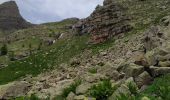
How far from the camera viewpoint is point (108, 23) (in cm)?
6041

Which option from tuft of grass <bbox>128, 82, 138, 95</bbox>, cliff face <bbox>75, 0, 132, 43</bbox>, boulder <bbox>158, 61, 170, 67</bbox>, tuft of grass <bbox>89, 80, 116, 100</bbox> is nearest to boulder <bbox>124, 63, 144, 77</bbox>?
boulder <bbox>158, 61, 170, 67</bbox>

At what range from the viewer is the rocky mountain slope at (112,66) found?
24.2m

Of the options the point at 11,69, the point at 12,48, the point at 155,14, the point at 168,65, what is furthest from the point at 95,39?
the point at 12,48

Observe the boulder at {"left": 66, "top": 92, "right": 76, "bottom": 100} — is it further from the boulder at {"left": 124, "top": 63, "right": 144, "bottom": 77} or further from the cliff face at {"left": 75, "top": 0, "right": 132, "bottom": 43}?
the cliff face at {"left": 75, "top": 0, "right": 132, "bottom": 43}

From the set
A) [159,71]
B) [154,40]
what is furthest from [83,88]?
[154,40]

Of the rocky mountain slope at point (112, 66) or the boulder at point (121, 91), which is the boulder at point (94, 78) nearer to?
the rocky mountain slope at point (112, 66)

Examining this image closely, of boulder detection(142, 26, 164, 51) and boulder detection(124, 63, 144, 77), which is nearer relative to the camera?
boulder detection(124, 63, 144, 77)

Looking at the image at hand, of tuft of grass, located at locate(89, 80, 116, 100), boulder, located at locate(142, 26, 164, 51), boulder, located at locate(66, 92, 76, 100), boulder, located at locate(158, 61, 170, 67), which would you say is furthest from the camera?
boulder, located at locate(142, 26, 164, 51)

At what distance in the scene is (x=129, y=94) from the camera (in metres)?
22.5

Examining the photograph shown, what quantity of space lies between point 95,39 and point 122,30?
15.9 ft

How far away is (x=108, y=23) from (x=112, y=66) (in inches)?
1179

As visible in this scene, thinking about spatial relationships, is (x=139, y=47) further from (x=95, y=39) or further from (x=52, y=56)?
(x=52, y=56)

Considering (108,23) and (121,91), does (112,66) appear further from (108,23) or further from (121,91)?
(108,23)

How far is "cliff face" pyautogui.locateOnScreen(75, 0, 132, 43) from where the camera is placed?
57.2 meters
